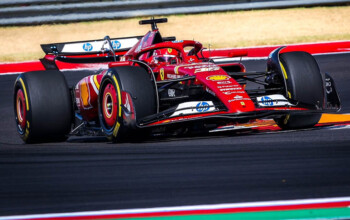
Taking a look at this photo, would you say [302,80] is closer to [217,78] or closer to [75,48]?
[217,78]

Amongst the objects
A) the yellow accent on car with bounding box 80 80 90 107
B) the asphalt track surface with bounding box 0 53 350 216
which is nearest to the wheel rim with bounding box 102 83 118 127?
the asphalt track surface with bounding box 0 53 350 216

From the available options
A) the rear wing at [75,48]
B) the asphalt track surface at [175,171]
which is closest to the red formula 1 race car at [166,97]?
the asphalt track surface at [175,171]

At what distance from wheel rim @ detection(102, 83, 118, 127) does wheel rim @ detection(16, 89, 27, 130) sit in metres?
1.02

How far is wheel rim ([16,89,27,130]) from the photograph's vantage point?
26.4ft

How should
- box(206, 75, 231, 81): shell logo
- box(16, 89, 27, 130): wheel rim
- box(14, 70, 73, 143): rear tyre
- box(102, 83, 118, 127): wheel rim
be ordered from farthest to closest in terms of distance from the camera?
1. box(16, 89, 27, 130): wheel rim
2. box(14, 70, 73, 143): rear tyre
3. box(102, 83, 118, 127): wheel rim
4. box(206, 75, 231, 81): shell logo

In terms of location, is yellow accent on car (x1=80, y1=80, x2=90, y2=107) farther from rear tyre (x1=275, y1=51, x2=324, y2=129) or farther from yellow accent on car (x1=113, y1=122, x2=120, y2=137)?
rear tyre (x1=275, y1=51, x2=324, y2=129)

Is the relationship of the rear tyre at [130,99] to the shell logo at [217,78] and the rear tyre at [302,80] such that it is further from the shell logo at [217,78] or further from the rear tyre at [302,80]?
the rear tyre at [302,80]

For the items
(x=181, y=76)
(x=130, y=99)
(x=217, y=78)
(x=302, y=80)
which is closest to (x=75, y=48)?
(x=181, y=76)

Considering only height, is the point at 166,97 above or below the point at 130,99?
below

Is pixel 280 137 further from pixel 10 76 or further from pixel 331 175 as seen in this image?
pixel 10 76

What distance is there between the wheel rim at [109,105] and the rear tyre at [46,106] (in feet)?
1.75

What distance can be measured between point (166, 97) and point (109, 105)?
2.33 feet

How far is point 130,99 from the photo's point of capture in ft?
22.4

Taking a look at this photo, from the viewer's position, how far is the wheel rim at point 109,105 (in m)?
7.21
